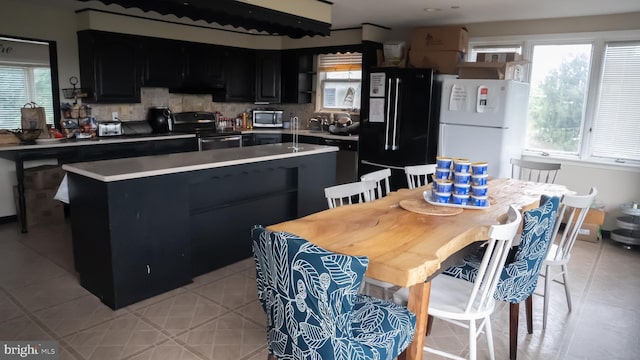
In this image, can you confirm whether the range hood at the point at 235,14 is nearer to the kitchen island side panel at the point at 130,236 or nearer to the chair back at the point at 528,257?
the kitchen island side panel at the point at 130,236

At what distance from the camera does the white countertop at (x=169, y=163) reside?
2953mm

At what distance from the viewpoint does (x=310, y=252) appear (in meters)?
1.51

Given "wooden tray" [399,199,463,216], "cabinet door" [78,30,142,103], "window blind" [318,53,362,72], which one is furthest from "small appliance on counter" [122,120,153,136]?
"wooden tray" [399,199,463,216]

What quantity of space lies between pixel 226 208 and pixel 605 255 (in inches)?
145

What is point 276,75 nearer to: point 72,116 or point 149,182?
point 72,116

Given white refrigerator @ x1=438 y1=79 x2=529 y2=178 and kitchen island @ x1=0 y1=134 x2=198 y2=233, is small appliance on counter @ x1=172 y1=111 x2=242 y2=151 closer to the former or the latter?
kitchen island @ x1=0 y1=134 x2=198 y2=233

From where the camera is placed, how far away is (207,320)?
2.90 meters

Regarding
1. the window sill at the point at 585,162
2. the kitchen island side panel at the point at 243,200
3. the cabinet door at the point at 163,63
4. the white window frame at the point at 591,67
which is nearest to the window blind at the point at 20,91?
the cabinet door at the point at 163,63

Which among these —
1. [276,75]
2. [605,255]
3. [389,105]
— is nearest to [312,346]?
[605,255]

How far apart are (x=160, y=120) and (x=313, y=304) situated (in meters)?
5.01

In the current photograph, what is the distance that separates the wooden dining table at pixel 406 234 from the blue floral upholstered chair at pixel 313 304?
0.20m

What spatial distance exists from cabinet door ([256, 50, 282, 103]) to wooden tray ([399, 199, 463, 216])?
15.2 ft

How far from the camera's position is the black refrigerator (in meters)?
5.39

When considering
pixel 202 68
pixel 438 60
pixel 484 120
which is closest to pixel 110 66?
pixel 202 68
